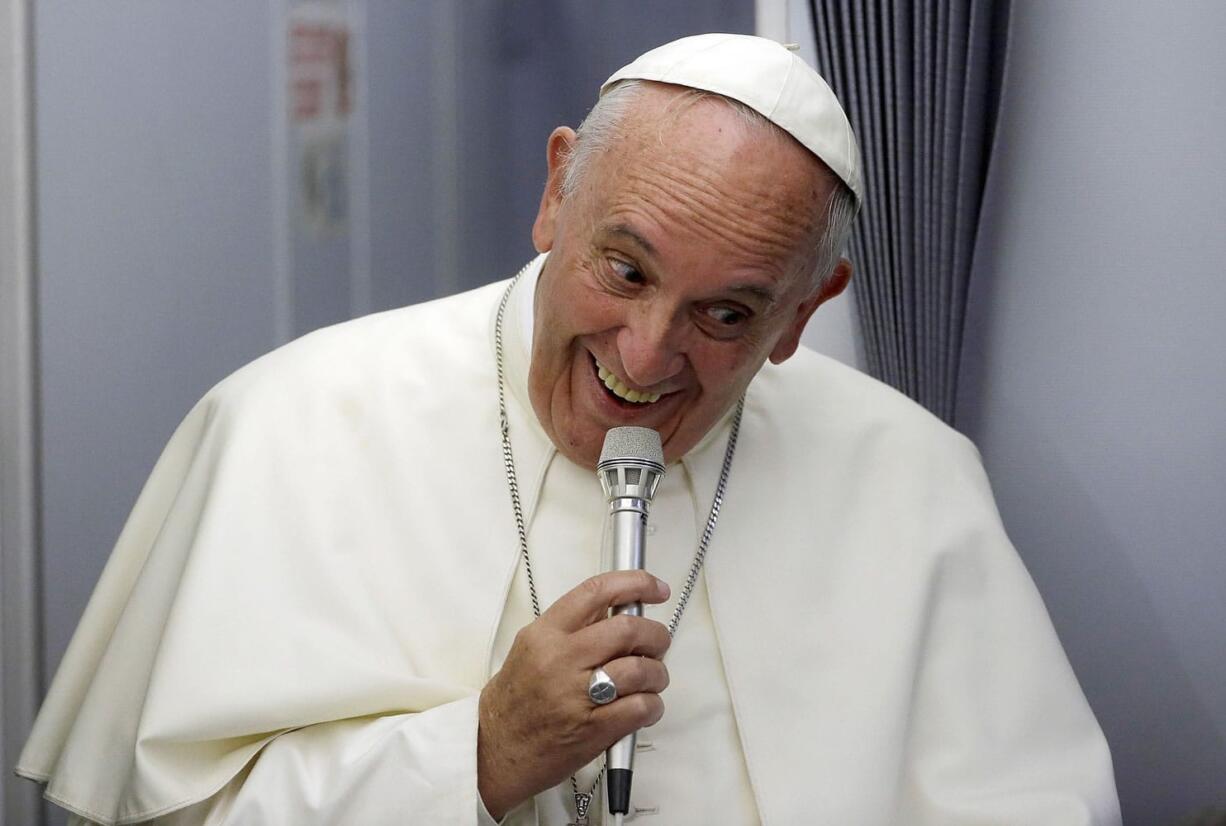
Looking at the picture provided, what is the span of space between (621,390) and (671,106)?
1.49ft

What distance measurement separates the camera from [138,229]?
10.0ft

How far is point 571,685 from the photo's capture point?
6.42ft

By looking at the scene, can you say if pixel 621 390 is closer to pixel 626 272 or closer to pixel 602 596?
pixel 626 272

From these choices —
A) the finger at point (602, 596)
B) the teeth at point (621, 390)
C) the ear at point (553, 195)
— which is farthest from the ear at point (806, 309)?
the finger at point (602, 596)

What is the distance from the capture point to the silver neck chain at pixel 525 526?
2316 millimetres

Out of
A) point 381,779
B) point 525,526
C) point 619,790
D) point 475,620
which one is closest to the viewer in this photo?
point 619,790

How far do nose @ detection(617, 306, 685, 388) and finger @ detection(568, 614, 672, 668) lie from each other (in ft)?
1.35

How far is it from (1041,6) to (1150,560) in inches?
52.8

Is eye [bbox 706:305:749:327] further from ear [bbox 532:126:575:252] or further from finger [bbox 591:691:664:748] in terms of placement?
finger [bbox 591:691:664:748]

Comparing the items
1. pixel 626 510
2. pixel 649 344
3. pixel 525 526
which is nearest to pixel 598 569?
pixel 525 526

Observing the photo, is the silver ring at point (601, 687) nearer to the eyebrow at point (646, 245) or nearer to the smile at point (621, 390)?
the smile at point (621, 390)

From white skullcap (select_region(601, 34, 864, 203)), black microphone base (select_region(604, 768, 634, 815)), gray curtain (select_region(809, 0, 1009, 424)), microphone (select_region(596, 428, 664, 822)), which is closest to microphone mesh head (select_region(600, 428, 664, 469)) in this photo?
microphone (select_region(596, 428, 664, 822))

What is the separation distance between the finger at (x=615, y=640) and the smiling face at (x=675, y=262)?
0.43m

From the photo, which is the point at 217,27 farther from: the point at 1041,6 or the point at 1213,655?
the point at 1213,655
